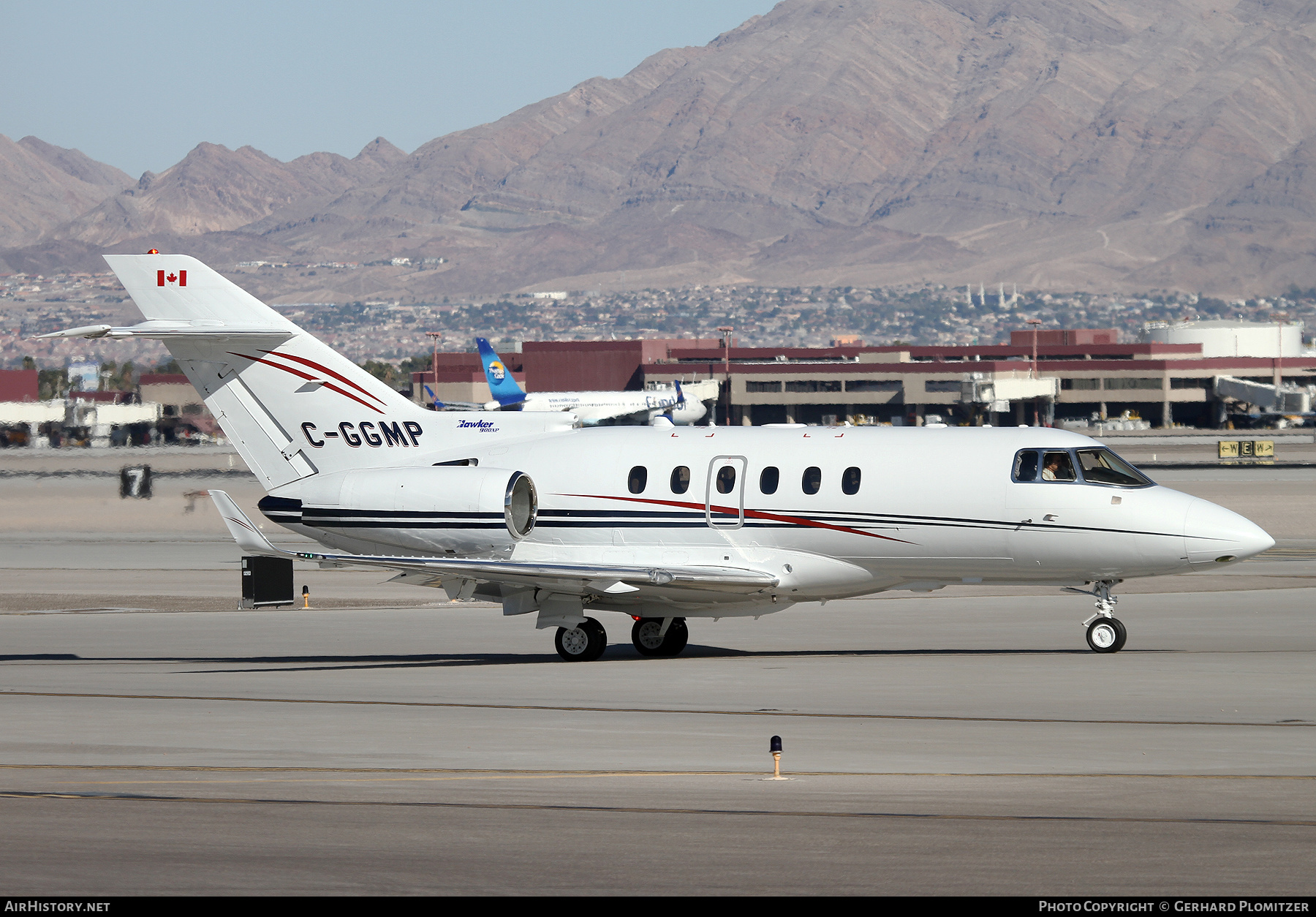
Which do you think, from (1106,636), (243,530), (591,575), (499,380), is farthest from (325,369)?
(499,380)

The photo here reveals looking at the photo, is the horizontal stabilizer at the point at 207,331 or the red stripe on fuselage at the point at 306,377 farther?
the red stripe on fuselage at the point at 306,377

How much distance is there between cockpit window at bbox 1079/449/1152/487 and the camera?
2495 cm

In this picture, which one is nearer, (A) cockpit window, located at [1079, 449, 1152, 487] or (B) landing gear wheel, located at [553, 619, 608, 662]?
(A) cockpit window, located at [1079, 449, 1152, 487]

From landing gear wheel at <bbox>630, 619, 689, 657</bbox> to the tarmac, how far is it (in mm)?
662

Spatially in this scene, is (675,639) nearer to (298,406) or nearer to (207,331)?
(298,406)

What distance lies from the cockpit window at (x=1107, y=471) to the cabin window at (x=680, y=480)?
20.2 ft

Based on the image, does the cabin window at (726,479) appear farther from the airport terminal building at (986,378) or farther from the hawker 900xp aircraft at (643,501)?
the airport terminal building at (986,378)

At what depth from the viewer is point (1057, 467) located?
25.2 meters

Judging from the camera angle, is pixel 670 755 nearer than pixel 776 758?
No

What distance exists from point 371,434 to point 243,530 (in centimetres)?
494

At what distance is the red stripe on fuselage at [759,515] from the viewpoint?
25.4m

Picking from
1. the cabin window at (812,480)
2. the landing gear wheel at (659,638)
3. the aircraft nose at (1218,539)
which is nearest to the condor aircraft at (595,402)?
the landing gear wheel at (659,638)

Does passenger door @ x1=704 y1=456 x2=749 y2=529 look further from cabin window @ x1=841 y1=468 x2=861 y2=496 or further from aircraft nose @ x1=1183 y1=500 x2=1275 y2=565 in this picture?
aircraft nose @ x1=1183 y1=500 x2=1275 y2=565

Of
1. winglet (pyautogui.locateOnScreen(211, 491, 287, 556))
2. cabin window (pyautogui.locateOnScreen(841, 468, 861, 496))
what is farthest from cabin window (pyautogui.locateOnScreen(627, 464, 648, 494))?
winglet (pyautogui.locateOnScreen(211, 491, 287, 556))
